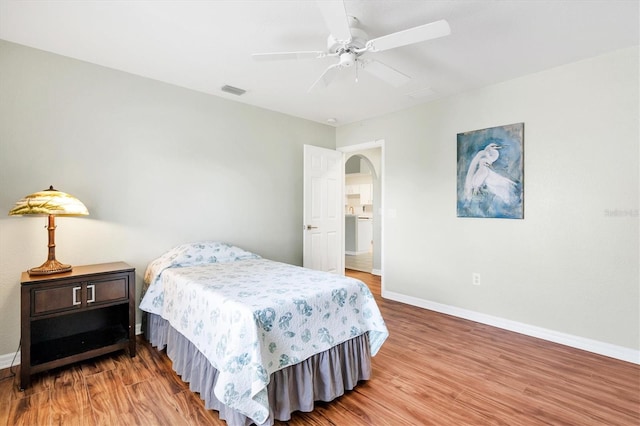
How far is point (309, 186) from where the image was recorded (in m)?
4.34

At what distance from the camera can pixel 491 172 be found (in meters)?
3.29

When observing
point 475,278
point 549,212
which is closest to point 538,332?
point 475,278

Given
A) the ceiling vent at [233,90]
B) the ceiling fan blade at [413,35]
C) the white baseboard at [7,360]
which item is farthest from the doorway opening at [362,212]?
the white baseboard at [7,360]

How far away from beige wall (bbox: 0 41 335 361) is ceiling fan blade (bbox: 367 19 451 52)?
225 cm

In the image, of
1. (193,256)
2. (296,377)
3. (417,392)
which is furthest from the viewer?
(193,256)

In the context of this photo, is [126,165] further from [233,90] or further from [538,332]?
[538,332]

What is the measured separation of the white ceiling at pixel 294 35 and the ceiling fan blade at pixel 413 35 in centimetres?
29

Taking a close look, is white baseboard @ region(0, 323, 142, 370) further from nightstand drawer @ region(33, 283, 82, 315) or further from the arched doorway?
the arched doorway

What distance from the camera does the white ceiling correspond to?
201 centimetres

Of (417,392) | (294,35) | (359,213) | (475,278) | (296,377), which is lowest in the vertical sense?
(417,392)

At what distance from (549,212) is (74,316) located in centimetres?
437

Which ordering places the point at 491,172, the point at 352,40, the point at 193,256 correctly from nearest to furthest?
the point at 352,40, the point at 193,256, the point at 491,172

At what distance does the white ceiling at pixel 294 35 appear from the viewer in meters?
2.01

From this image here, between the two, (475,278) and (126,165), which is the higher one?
(126,165)
